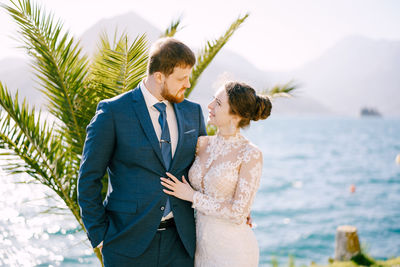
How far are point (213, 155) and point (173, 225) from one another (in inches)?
23.1

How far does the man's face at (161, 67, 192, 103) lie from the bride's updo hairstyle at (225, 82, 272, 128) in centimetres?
39

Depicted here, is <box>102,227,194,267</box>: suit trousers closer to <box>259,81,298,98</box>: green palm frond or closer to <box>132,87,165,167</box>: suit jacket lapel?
<box>132,87,165,167</box>: suit jacket lapel

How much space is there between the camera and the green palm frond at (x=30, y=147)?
343 cm

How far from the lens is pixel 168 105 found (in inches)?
102

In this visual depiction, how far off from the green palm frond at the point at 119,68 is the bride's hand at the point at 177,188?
4.98 ft

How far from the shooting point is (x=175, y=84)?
2.39 meters

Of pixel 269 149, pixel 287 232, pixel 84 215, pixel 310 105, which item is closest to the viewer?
pixel 84 215

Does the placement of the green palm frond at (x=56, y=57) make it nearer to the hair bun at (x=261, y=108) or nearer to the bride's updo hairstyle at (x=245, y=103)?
the bride's updo hairstyle at (x=245, y=103)

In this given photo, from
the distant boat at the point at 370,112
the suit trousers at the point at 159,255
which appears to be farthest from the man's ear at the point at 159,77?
the distant boat at the point at 370,112

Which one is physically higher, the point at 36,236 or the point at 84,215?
the point at 84,215

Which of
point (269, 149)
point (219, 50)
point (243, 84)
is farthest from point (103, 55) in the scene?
point (269, 149)

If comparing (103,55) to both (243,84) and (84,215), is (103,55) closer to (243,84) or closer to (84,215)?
(243,84)

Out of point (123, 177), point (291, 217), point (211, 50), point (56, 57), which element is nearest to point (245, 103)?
point (123, 177)

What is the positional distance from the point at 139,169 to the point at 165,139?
262mm
